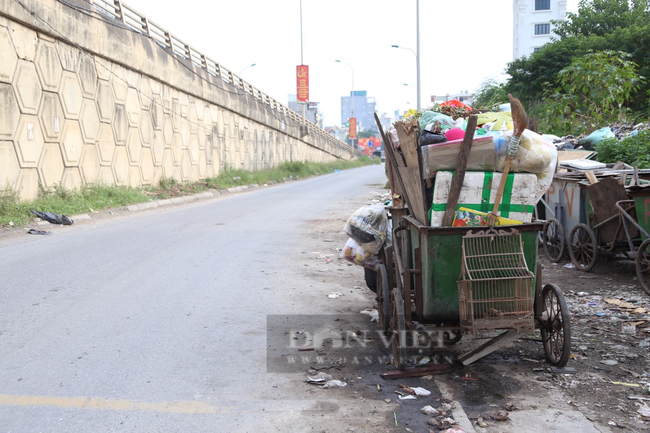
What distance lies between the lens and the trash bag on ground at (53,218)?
12125 millimetres

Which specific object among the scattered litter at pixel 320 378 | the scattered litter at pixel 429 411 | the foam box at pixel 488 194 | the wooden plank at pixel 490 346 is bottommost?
the scattered litter at pixel 429 411

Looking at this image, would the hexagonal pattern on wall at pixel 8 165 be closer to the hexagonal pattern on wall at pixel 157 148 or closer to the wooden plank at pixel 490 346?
the hexagonal pattern on wall at pixel 157 148

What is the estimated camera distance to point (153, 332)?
16.0 ft

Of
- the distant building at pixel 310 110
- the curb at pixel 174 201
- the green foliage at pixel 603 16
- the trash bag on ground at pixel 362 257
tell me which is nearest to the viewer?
the trash bag on ground at pixel 362 257

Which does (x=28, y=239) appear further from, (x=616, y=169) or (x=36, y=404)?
(x=616, y=169)

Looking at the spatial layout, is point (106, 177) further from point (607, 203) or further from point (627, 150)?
Result: point (607, 203)

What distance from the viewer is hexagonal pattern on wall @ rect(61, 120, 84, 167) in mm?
14898

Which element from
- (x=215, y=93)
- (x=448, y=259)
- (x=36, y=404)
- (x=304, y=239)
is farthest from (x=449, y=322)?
(x=215, y=93)

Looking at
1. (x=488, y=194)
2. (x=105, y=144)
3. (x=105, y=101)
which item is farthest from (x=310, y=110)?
(x=488, y=194)

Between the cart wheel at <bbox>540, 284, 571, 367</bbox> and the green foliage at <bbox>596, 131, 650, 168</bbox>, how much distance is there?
640 centimetres

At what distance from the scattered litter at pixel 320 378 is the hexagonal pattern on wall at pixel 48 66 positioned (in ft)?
41.7

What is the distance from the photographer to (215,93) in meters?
26.8

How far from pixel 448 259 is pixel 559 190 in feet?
17.3

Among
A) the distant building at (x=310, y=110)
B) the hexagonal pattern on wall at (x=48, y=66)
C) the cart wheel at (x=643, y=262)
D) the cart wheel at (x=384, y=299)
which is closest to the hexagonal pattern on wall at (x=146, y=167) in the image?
the hexagonal pattern on wall at (x=48, y=66)
